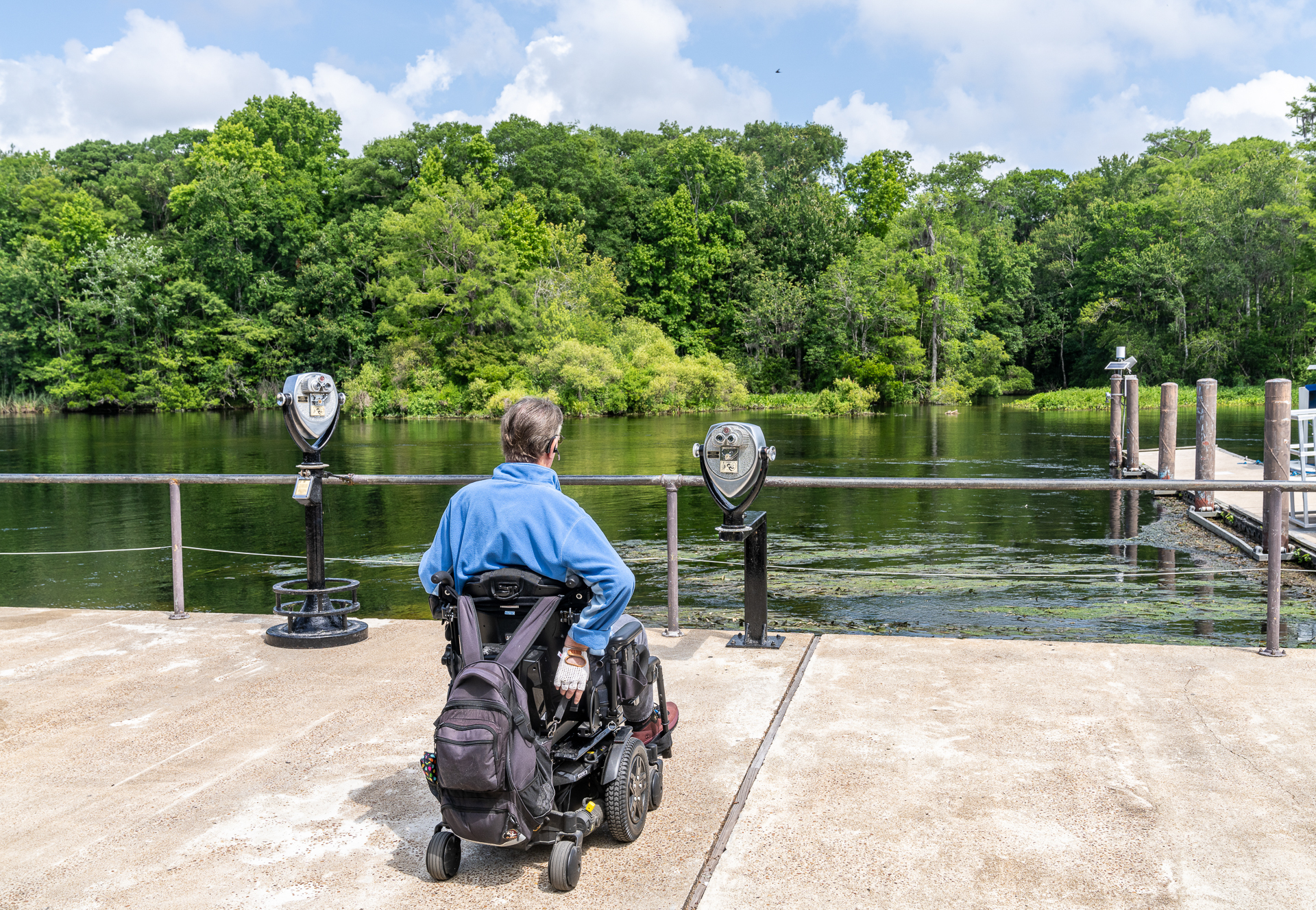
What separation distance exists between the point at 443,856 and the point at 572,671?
62 cm

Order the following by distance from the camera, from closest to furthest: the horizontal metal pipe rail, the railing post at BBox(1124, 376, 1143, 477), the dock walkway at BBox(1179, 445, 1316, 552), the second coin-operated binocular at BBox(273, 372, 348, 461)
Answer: the horizontal metal pipe rail, the second coin-operated binocular at BBox(273, 372, 348, 461), the dock walkway at BBox(1179, 445, 1316, 552), the railing post at BBox(1124, 376, 1143, 477)

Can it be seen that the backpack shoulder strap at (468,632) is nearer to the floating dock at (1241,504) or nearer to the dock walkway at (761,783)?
the dock walkway at (761,783)

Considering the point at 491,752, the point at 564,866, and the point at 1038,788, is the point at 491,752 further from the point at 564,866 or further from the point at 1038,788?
the point at 1038,788

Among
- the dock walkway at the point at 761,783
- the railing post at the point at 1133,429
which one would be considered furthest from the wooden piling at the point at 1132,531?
the dock walkway at the point at 761,783

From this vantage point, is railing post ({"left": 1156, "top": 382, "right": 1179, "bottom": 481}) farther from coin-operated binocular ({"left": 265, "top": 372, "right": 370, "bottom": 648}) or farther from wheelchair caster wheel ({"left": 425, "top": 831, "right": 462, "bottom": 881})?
wheelchair caster wheel ({"left": 425, "top": 831, "right": 462, "bottom": 881})

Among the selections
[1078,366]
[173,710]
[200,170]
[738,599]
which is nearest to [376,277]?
[200,170]

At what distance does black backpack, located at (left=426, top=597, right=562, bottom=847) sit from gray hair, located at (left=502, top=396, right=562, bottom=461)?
1.48 ft

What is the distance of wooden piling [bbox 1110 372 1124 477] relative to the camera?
22562mm

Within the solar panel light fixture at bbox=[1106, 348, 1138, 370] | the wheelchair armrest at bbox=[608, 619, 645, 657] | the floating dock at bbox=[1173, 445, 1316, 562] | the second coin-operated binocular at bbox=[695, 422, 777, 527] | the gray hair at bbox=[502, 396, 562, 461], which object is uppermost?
the solar panel light fixture at bbox=[1106, 348, 1138, 370]

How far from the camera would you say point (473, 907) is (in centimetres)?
265

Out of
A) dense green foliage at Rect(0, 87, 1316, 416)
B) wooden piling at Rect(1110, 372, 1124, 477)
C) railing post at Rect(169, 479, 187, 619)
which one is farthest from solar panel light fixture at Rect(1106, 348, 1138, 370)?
dense green foliage at Rect(0, 87, 1316, 416)

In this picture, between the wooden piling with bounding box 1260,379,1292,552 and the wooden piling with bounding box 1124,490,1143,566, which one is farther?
the wooden piling with bounding box 1124,490,1143,566

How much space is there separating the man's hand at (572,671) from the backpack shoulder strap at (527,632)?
90 millimetres

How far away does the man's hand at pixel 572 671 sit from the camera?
2.68 metres
